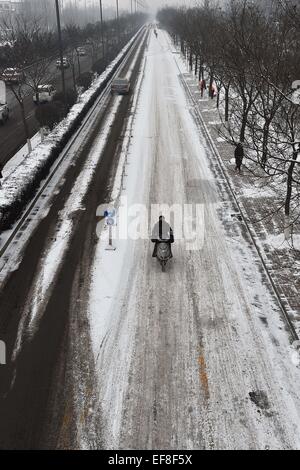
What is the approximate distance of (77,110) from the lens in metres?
27.4

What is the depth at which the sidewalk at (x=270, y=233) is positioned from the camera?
35.2 feet

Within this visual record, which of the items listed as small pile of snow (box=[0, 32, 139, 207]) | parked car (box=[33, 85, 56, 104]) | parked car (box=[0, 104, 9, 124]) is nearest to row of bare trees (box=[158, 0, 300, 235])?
small pile of snow (box=[0, 32, 139, 207])

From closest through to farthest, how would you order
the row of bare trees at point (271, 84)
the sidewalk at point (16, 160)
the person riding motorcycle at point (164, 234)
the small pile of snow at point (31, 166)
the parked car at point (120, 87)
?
the row of bare trees at point (271, 84), the person riding motorcycle at point (164, 234), the small pile of snow at point (31, 166), the sidewalk at point (16, 160), the parked car at point (120, 87)

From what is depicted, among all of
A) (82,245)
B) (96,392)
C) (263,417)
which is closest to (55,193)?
(82,245)

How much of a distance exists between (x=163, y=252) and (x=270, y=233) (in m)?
4.12

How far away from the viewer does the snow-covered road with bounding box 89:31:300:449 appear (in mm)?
7312

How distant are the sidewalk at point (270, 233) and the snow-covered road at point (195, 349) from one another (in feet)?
1.19

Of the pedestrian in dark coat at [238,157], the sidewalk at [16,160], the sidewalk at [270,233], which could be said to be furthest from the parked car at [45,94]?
the pedestrian in dark coat at [238,157]

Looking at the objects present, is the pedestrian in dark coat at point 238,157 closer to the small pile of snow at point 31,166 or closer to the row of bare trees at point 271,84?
the row of bare trees at point 271,84

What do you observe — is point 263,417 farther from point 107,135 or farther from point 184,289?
point 107,135

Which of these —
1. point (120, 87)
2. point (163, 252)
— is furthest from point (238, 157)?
point (120, 87)

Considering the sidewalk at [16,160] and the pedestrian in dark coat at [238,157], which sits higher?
the pedestrian in dark coat at [238,157]

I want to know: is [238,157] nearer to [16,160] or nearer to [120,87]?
[16,160]

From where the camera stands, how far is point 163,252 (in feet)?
38.4
